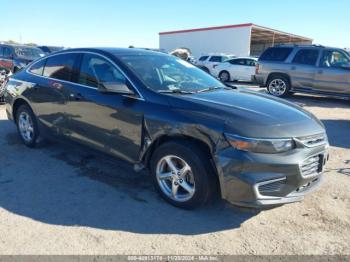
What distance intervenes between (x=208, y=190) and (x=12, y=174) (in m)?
2.84

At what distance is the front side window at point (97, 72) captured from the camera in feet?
13.9

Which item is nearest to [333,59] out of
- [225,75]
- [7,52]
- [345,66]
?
[345,66]

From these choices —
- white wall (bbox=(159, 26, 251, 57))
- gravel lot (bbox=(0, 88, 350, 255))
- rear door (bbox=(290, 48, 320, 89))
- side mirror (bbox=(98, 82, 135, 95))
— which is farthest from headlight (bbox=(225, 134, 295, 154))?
white wall (bbox=(159, 26, 251, 57))

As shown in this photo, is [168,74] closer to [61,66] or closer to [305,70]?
[61,66]

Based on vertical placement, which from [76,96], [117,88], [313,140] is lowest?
[313,140]

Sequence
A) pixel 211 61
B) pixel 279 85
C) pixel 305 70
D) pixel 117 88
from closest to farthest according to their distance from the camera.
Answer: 1. pixel 117 88
2. pixel 305 70
3. pixel 279 85
4. pixel 211 61

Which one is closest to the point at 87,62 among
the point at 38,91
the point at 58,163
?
the point at 38,91

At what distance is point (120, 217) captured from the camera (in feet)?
11.9

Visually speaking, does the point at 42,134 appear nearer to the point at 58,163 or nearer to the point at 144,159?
the point at 58,163

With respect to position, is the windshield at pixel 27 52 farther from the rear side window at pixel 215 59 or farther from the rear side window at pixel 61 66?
the rear side window at pixel 61 66

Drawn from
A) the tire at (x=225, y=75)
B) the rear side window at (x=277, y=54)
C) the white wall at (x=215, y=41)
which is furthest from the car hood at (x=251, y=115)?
the white wall at (x=215, y=41)

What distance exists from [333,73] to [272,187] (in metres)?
9.50

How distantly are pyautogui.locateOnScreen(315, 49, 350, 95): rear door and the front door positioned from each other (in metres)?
9.28

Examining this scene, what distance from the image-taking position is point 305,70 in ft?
39.1
